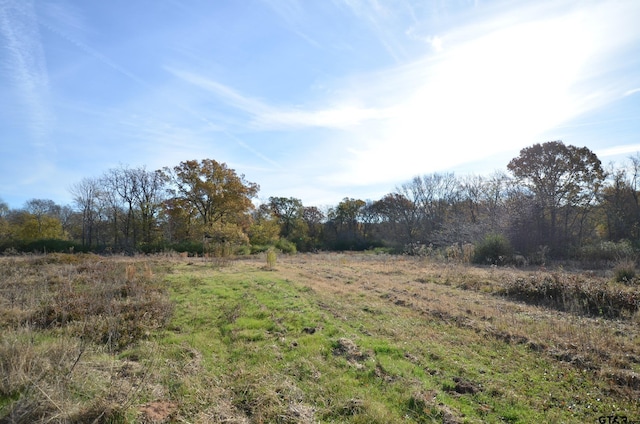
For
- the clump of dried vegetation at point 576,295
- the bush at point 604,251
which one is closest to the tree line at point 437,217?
the bush at point 604,251

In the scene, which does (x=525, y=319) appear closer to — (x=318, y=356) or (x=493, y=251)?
(x=318, y=356)

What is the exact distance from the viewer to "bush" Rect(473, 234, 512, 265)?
21.4 metres

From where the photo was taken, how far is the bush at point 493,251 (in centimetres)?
2137

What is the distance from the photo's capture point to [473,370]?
509cm

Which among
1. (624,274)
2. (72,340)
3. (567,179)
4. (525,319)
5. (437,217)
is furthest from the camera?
(437,217)

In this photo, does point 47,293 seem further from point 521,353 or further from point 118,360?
point 521,353

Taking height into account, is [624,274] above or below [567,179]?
below

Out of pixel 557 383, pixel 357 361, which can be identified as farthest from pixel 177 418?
pixel 557 383

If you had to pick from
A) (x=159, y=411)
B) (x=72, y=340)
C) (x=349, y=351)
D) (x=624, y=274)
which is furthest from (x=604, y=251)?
(x=72, y=340)

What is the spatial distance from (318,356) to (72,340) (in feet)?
13.6

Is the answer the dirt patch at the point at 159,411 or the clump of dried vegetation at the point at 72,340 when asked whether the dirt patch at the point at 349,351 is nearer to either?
the dirt patch at the point at 159,411

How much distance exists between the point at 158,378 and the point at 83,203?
43150 mm

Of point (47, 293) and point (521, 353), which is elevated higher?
point (47, 293)

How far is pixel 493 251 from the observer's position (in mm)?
21812
